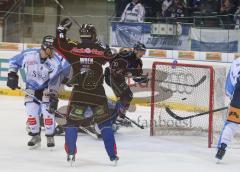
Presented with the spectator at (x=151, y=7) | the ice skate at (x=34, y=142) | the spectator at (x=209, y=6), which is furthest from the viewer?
the spectator at (x=151, y=7)

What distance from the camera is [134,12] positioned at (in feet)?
40.1

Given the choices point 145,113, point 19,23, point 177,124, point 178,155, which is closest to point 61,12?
point 19,23

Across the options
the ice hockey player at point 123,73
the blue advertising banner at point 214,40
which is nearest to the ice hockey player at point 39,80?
the ice hockey player at point 123,73

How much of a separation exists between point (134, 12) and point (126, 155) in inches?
232

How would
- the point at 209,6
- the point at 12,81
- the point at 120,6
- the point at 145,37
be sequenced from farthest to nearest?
1. the point at 120,6
2. the point at 209,6
3. the point at 145,37
4. the point at 12,81

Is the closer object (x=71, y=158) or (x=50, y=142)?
(x=71, y=158)

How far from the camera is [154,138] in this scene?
7.82m

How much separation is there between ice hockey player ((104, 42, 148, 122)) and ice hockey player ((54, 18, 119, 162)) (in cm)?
137

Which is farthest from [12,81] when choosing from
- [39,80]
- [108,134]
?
[108,134]

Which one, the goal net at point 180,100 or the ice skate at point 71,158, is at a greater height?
the goal net at point 180,100

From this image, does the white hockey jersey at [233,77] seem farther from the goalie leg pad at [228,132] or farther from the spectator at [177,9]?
the spectator at [177,9]

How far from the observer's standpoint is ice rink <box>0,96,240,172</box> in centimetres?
609

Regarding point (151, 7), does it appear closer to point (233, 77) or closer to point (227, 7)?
point (227, 7)

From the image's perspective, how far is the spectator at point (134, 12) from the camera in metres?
12.0
